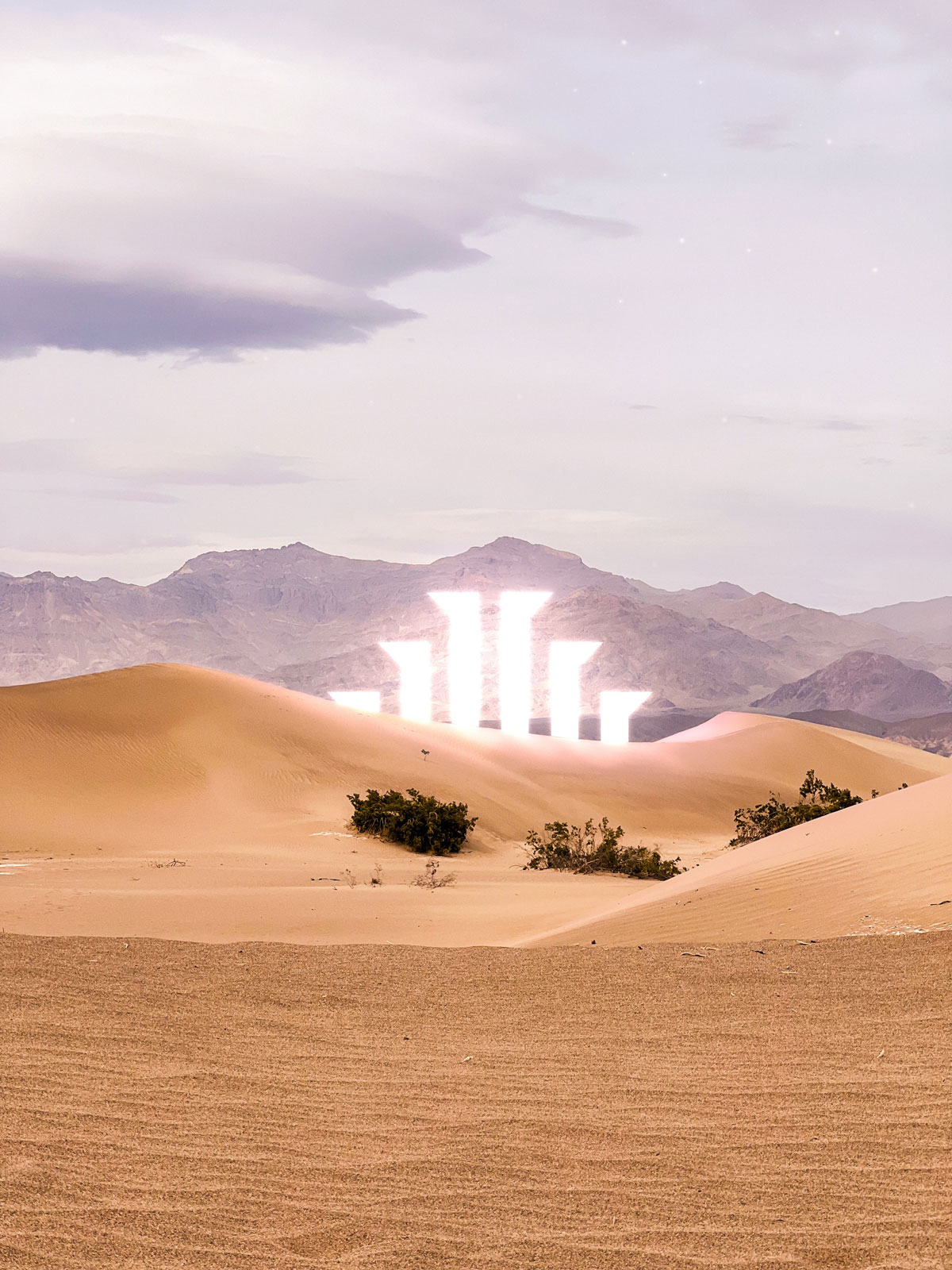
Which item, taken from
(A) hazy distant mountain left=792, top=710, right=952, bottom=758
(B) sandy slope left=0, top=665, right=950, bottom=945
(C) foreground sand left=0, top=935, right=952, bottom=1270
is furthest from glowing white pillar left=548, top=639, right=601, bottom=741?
(C) foreground sand left=0, top=935, right=952, bottom=1270

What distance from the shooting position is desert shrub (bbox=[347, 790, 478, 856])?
24250 mm

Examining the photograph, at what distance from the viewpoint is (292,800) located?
2819 centimetres

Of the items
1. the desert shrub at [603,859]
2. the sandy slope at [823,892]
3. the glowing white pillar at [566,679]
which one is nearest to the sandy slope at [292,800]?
the desert shrub at [603,859]

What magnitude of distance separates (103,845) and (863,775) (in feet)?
99.8

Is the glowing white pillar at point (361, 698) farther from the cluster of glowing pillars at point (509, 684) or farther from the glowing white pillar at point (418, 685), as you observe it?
the glowing white pillar at point (418, 685)

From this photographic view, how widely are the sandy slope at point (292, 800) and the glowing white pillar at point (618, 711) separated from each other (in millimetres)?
42027

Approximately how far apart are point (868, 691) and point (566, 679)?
4196cm

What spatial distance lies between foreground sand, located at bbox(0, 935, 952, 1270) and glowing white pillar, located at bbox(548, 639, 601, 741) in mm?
96006

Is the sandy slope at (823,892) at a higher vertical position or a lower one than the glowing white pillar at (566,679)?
lower

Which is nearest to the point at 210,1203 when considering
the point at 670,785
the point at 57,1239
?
the point at 57,1239

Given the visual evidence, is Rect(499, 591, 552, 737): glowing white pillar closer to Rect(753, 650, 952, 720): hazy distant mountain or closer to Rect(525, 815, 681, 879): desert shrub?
Rect(753, 650, 952, 720): hazy distant mountain

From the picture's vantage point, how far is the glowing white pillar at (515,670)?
131250mm

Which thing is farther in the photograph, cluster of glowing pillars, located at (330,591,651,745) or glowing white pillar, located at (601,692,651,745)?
cluster of glowing pillars, located at (330,591,651,745)

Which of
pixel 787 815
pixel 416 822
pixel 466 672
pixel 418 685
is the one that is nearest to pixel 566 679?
pixel 466 672
